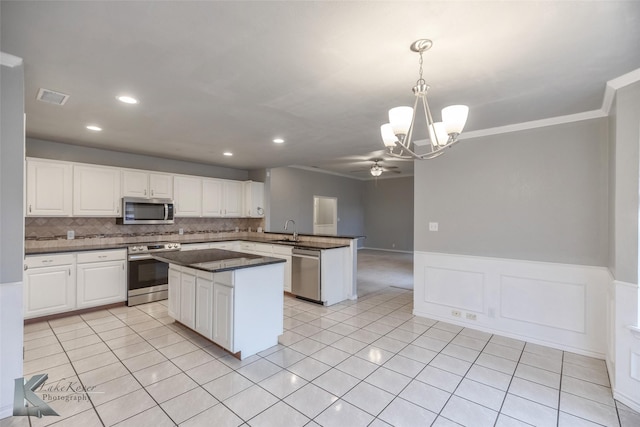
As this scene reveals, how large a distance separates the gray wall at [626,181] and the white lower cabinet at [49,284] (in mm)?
5916

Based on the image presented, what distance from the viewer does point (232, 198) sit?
20.4ft

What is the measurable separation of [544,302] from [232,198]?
17.9ft

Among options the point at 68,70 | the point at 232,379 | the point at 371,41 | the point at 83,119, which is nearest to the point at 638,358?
the point at 371,41

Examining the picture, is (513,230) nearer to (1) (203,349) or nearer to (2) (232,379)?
(2) (232,379)

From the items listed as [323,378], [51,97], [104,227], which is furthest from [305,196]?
[323,378]

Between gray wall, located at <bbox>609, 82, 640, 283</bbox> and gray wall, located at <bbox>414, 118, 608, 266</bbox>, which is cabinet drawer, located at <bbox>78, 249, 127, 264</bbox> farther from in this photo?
gray wall, located at <bbox>609, 82, 640, 283</bbox>

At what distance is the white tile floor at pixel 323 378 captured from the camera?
2.01m

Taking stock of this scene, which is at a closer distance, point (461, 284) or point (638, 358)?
point (638, 358)

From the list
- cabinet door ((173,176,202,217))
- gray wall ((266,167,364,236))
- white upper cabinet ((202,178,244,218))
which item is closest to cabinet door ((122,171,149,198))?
cabinet door ((173,176,202,217))

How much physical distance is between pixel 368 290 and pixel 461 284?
6.47ft

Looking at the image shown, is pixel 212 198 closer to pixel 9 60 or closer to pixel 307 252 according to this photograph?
pixel 307 252

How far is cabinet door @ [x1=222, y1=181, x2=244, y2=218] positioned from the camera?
609cm

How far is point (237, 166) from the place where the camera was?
253 inches

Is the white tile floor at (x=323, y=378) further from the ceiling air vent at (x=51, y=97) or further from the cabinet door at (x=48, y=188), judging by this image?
the ceiling air vent at (x=51, y=97)
